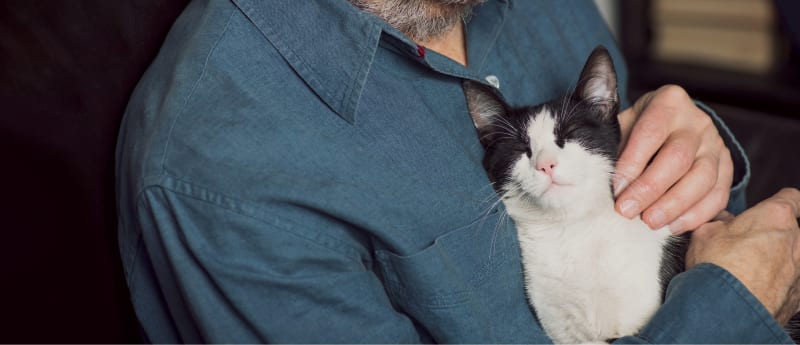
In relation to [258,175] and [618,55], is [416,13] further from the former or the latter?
[618,55]

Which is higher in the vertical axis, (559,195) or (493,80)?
(493,80)

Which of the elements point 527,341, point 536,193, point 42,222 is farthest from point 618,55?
point 42,222

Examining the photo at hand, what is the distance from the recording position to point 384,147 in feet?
3.11

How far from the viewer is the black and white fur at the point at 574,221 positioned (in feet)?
3.49

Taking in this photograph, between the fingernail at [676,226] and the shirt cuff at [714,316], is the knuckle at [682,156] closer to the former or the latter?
the fingernail at [676,226]

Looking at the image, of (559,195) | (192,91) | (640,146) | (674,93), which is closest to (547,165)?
(559,195)

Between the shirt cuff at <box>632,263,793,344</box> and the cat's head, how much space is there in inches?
8.0

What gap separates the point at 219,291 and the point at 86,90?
14.3 inches

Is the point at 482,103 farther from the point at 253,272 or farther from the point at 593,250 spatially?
the point at 253,272

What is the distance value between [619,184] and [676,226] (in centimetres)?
11

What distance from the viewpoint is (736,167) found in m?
1.38

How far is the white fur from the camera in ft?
3.47

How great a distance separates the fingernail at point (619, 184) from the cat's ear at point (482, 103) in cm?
20

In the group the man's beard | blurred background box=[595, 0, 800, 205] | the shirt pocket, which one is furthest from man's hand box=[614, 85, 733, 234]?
blurred background box=[595, 0, 800, 205]
